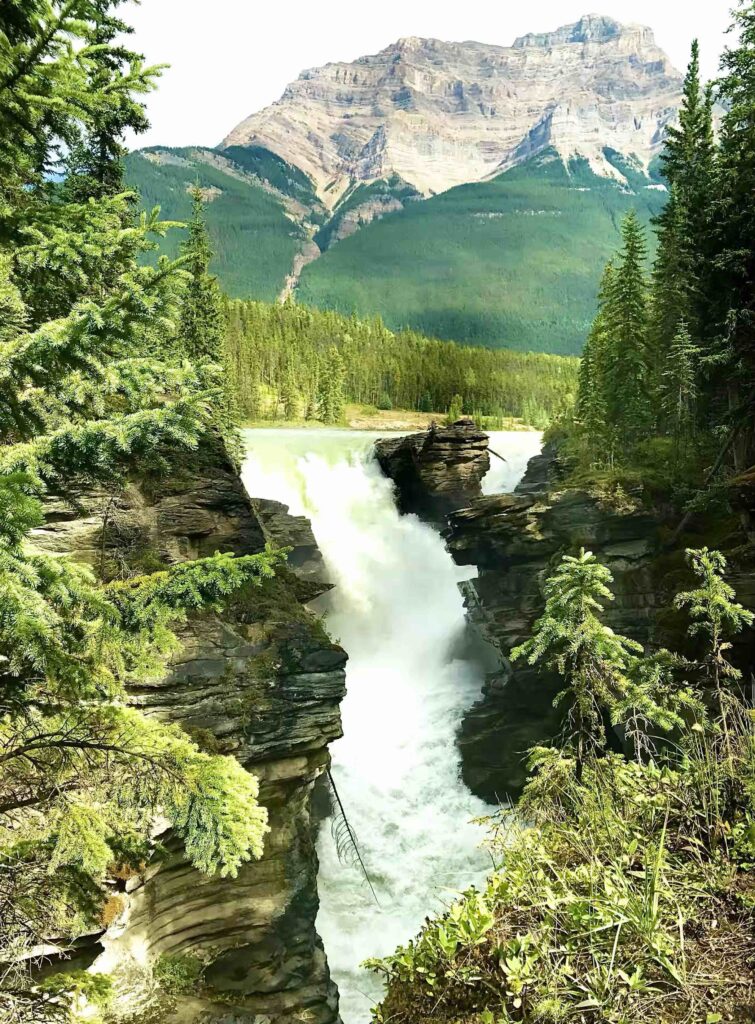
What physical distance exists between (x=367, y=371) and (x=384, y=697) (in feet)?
238

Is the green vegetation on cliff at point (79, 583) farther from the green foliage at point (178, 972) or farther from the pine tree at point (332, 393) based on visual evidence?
the pine tree at point (332, 393)

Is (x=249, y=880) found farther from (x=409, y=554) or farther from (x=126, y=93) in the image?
(x=409, y=554)

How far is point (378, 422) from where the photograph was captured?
257ft

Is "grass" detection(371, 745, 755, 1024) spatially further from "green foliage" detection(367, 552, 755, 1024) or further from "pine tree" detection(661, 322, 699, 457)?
"pine tree" detection(661, 322, 699, 457)

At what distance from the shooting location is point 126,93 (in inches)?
258

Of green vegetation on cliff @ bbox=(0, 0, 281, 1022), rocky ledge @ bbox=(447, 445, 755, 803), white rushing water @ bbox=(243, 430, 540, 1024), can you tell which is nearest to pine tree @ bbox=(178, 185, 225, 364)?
white rushing water @ bbox=(243, 430, 540, 1024)

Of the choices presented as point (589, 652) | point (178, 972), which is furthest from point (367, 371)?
point (178, 972)

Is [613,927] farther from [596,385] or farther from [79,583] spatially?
[596,385]

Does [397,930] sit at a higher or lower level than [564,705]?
lower

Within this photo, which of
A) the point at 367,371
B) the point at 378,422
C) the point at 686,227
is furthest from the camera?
the point at 367,371

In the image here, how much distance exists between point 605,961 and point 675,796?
64.7 inches

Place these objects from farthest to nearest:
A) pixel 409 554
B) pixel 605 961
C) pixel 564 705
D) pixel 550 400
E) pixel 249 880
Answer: pixel 550 400 < pixel 409 554 < pixel 564 705 < pixel 249 880 < pixel 605 961

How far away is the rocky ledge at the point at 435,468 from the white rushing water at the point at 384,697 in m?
1.12

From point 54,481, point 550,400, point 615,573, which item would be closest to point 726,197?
point 615,573
